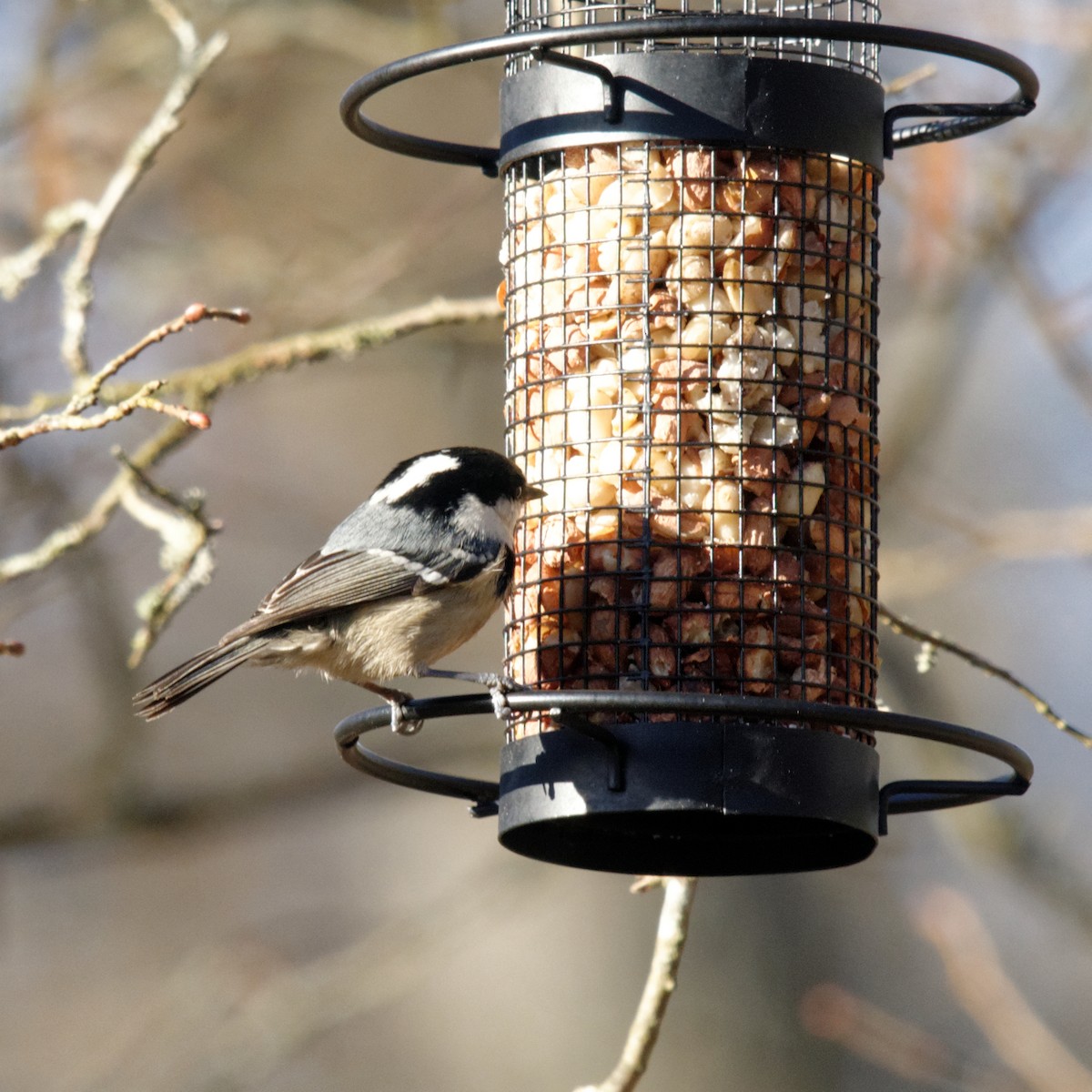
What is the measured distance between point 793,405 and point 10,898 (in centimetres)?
961

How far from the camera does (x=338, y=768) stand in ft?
23.8

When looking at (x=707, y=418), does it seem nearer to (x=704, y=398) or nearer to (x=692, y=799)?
(x=704, y=398)

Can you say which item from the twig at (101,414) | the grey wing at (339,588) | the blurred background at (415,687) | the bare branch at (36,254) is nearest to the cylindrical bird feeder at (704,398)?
the grey wing at (339,588)

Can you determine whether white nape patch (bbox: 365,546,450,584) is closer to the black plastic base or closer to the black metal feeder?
Result: the black metal feeder

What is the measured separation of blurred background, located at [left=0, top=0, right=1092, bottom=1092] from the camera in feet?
21.9

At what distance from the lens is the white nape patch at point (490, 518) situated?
384 centimetres

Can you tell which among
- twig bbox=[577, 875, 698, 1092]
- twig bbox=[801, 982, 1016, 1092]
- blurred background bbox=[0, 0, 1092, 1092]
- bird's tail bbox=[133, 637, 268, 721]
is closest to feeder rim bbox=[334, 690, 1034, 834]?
twig bbox=[577, 875, 698, 1092]

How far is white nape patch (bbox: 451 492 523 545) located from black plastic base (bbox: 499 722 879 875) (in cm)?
51

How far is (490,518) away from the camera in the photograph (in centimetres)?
384

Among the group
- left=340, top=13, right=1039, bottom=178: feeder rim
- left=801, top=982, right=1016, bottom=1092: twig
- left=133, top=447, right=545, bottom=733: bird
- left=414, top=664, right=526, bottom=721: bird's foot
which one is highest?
left=340, top=13, right=1039, bottom=178: feeder rim

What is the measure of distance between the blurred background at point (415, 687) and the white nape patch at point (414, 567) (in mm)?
2081

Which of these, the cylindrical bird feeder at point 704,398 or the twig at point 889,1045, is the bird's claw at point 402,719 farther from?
the twig at point 889,1045

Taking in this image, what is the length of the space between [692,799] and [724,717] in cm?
20

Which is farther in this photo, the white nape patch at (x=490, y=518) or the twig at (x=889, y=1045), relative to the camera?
the twig at (x=889, y=1045)
